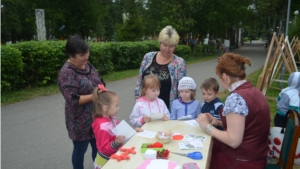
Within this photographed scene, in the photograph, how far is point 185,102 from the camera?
10.2 ft

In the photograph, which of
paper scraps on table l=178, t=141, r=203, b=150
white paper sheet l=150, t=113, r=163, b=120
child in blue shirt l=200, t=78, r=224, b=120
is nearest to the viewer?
paper scraps on table l=178, t=141, r=203, b=150

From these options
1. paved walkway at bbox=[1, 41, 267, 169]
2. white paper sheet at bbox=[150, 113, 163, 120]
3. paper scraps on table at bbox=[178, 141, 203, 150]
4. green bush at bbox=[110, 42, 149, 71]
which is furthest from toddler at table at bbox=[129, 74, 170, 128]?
green bush at bbox=[110, 42, 149, 71]

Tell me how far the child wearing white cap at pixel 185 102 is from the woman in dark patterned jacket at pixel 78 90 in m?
0.98

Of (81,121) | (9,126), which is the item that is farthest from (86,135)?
(9,126)

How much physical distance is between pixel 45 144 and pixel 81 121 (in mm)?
2138

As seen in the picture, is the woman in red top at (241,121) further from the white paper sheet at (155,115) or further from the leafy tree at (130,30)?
the leafy tree at (130,30)

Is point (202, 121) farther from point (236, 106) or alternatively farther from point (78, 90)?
point (78, 90)

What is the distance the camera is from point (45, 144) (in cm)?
436

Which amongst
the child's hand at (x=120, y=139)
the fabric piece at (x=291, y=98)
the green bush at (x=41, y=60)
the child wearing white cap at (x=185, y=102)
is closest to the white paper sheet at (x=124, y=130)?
the child's hand at (x=120, y=139)

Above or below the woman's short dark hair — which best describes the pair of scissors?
below

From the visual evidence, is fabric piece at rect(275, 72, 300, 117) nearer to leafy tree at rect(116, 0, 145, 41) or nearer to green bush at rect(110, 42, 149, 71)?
green bush at rect(110, 42, 149, 71)

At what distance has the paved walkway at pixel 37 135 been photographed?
3.75m

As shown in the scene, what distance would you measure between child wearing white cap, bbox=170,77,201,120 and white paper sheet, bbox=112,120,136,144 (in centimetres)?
100

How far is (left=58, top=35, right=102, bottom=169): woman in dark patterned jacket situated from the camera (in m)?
2.46
